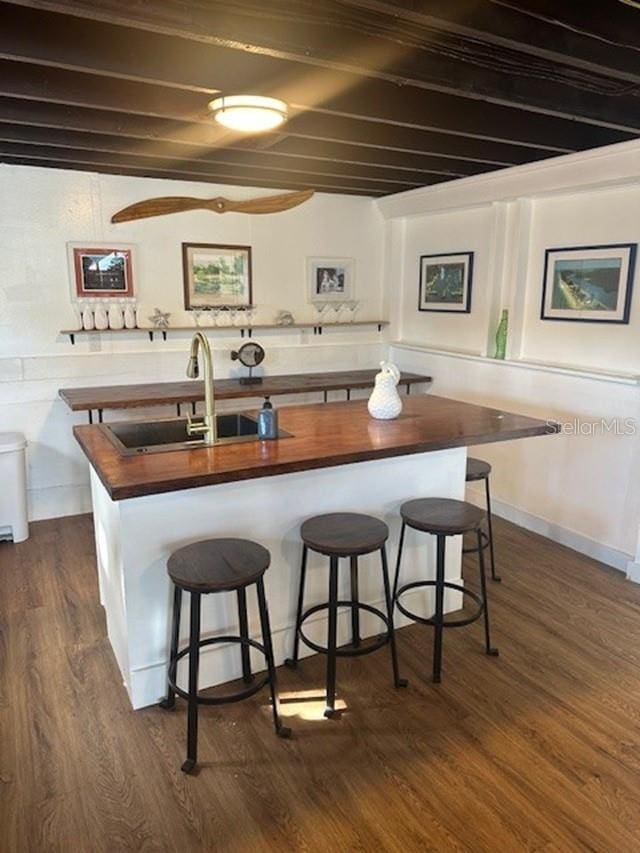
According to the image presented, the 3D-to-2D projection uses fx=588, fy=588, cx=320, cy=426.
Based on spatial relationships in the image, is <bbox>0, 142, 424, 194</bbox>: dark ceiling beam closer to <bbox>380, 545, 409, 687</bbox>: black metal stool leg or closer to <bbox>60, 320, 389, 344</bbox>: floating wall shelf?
<bbox>60, 320, 389, 344</bbox>: floating wall shelf

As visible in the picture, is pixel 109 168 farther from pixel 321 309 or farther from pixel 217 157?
pixel 321 309

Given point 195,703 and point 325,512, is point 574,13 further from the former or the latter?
point 195,703

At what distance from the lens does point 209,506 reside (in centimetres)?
229

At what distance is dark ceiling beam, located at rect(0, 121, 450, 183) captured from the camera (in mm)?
3033

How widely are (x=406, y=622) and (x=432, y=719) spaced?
649mm

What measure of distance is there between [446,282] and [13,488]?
11.4 feet

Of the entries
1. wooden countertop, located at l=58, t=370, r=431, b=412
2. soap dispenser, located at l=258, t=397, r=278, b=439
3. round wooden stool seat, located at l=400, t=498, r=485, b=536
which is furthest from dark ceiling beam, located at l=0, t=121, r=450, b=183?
round wooden stool seat, located at l=400, t=498, r=485, b=536

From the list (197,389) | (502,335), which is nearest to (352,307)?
(502,335)

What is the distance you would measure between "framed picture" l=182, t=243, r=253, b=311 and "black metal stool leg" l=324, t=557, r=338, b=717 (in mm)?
2837

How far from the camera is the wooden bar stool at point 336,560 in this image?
2.19 metres

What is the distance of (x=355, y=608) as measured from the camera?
254cm

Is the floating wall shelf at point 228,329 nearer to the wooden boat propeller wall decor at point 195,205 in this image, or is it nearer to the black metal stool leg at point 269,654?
the wooden boat propeller wall decor at point 195,205

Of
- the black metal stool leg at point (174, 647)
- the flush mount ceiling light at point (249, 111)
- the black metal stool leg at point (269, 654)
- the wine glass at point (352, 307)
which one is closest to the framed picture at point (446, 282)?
the wine glass at point (352, 307)

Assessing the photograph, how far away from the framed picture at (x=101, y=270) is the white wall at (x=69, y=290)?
0.07 metres
